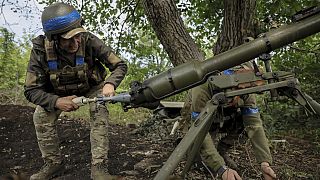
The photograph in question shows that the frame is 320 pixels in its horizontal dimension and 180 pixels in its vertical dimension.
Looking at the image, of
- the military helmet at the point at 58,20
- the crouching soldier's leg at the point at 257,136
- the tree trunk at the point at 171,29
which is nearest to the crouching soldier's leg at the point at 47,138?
the military helmet at the point at 58,20

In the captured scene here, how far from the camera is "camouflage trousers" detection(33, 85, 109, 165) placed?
13.2 ft

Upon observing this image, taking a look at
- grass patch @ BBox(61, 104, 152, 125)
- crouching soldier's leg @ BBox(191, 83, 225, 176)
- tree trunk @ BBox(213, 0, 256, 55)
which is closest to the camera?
crouching soldier's leg @ BBox(191, 83, 225, 176)

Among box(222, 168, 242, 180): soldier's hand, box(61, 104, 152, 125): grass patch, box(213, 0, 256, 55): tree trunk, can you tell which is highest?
box(213, 0, 256, 55): tree trunk

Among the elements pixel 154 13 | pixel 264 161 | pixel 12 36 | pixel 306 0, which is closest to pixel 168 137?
pixel 154 13

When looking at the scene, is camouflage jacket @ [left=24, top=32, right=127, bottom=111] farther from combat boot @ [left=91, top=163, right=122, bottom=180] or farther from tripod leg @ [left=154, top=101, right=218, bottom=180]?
tripod leg @ [left=154, top=101, right=218, bottom=180]

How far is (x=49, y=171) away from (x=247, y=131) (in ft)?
6.92

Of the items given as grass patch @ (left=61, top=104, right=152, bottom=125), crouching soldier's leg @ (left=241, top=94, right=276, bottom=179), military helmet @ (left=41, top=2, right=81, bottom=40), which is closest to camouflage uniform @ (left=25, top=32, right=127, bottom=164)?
military helmet @ (left=41, top=2, right=81, bottom=40)

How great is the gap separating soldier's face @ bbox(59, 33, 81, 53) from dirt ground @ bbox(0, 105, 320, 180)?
1299mm

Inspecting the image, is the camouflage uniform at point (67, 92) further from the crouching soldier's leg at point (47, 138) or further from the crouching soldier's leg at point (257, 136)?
the crouching soldier's leg at point (257, 136)

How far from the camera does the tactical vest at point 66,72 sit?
3943 mm

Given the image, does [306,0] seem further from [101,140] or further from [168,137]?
[101,140]

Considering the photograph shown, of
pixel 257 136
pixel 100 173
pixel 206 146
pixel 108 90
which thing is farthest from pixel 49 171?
pixel 257 136

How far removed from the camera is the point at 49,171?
4.29 m

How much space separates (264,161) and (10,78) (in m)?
12.0
